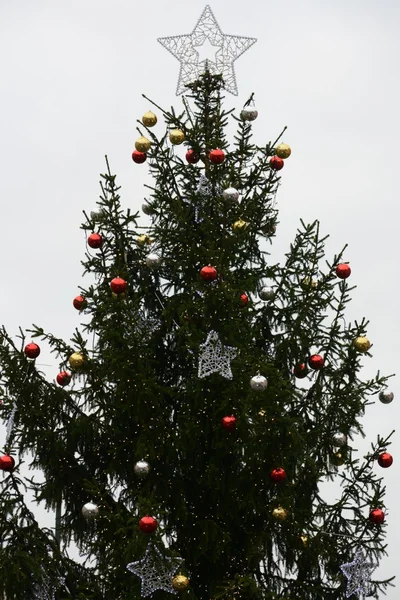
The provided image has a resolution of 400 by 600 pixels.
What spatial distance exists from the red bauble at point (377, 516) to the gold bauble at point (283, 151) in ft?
12.1

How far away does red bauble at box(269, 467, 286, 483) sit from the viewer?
9289mm

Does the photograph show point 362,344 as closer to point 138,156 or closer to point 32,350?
point 138,156

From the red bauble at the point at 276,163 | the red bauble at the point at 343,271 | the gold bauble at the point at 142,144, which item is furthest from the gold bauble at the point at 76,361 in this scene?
the red bauble at the point at 276,163

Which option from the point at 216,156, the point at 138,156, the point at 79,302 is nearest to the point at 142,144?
the point at 138,156

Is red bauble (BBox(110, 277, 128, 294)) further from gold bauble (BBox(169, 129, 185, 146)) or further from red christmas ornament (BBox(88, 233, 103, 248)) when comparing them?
gold bauble (BBox(169, 129, 185, 146))

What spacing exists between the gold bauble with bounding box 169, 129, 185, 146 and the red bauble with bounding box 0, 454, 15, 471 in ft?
11.6

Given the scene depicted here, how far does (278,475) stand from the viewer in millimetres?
9289

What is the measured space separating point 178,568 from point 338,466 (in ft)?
7.99

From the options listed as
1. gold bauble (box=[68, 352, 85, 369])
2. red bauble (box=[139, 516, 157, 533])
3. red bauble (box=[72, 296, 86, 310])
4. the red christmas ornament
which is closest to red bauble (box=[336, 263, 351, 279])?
the red christmas ornament

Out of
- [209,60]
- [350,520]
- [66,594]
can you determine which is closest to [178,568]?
[66,594]

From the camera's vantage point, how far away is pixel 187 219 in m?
10.4

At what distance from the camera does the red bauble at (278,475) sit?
30.5ft

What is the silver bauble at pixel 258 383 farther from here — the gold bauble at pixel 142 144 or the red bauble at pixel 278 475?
the gold bauble at pixel 142 144

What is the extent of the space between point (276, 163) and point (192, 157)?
34.7 inches
